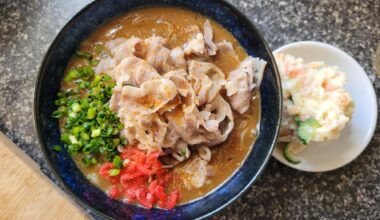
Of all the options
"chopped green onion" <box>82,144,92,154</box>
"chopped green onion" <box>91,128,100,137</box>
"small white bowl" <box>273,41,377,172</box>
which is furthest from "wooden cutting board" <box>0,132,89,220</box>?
"small white bowl" <box>273,41,377,172</box>

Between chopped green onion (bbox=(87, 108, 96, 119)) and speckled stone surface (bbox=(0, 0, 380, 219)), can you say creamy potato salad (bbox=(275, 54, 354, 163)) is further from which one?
chopped green onion (bbox=(87, 108, 96, 119))

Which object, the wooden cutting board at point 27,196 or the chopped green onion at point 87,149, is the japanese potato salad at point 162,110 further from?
the wooden cutting board at point 27,196

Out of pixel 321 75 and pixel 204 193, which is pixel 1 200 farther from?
pixel 321 75

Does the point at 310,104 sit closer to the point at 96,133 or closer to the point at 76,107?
the point at 96,133

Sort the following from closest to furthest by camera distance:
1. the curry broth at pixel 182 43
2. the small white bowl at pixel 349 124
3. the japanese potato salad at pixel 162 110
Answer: the japanese potato salad at pixel 162 110
the curry broth at pixel 182 43
the small white bowl at pixel 349 124

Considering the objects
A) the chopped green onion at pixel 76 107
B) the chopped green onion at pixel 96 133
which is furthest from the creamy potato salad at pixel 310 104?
the chopped green onion at pixel 76 107

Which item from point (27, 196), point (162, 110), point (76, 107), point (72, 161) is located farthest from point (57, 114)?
point (162, 110)
